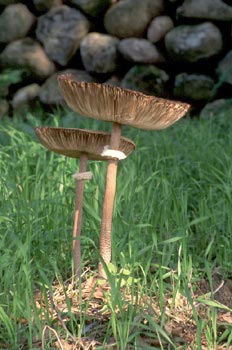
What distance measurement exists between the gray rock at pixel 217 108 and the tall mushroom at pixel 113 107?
8.79 ft

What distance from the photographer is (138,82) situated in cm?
548

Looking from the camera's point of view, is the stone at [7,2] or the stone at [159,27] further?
the stone at [7,2]

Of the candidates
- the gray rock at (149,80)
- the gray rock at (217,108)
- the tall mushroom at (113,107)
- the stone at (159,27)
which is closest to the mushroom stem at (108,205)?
the tall mushroom at (113,107)

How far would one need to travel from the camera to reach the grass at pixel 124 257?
2.13 metres

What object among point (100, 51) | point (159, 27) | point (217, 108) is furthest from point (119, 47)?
point (217, 108)

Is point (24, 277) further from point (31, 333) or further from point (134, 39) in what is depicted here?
point (134, 39)

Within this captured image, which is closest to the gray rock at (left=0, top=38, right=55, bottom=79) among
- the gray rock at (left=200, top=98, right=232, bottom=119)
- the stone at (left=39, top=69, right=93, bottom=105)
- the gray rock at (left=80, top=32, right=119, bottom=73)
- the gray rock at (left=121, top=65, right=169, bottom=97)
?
the stone at (left=39, top=69, right=93, bottom=105)

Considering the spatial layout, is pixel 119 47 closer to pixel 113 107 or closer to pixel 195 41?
pixel 195 41

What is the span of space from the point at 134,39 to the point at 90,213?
3041mm

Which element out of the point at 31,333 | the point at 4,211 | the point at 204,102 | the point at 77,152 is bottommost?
the point at 31,333

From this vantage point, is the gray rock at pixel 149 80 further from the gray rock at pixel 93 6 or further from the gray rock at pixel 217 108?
the gray rock at pixel 93 6

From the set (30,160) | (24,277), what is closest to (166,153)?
(30,160)

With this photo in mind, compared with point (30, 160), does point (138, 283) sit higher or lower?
lower

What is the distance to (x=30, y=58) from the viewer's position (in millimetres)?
5930
